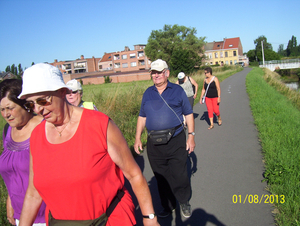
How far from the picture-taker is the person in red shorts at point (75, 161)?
163 cm

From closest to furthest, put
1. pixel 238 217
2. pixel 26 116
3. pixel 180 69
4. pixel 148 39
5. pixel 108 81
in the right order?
1. pixel 26 116
2. pixel 238 217
3. pixel 180 69
4. pixel 148 39
5. pixel 108 81

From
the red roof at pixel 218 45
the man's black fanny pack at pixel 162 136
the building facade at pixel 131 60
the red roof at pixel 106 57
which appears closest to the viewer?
the man's black fanny pack at pixel 162 136

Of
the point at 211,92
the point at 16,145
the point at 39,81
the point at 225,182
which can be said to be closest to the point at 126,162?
the point at 39,81

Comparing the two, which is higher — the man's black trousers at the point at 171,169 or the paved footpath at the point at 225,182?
the man's black trousers at the point at 171,169

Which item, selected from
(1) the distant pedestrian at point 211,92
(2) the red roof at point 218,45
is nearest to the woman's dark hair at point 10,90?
(1) the distant pedestrian at point 211,92

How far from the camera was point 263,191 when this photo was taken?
382 cm

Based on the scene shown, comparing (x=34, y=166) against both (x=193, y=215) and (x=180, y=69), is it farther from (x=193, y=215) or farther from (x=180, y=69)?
(x=180, y=69)

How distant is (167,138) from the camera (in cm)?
328

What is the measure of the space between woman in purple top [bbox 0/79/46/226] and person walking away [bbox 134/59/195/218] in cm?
156

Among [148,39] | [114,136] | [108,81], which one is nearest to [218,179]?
[114,136]

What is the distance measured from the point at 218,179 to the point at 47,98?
3.62m

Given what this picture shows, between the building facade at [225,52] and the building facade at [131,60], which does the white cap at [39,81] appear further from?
the building facade at [225,52]

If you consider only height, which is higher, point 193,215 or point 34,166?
point 34,166

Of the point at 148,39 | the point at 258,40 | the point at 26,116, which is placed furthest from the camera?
the point at 258,40
